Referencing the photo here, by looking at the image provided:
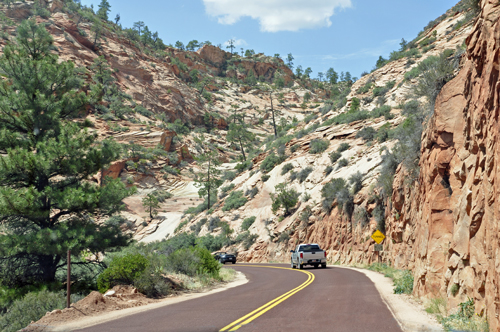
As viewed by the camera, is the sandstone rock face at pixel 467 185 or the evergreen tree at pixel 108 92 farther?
the evergreen tree at pixel 108 92

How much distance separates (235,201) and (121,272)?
3753 centimetres

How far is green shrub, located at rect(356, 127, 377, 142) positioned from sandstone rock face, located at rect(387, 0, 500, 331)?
29.5 meters

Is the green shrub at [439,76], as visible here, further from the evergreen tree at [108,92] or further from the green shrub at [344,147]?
the evergreen tree at [108,92]

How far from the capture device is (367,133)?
42.5 meters

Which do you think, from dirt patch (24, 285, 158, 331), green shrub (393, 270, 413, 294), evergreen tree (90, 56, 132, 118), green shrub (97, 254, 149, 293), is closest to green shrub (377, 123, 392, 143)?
green shrub (393, 270, 413, 294)

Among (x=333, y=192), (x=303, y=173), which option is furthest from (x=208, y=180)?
(x=333, y=192)

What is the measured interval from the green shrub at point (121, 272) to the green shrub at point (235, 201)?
36.5 m

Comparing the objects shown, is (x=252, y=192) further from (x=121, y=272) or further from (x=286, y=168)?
(x=121, y=272)

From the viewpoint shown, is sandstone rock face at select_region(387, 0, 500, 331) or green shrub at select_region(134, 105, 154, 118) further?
green shrub at select_region(134, 105, 154, 118)

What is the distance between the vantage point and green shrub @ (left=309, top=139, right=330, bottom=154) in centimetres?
4753

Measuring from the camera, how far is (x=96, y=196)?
53.0 feet

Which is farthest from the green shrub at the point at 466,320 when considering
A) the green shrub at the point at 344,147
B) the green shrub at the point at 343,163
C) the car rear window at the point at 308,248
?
the green shrub at the point at 344,147

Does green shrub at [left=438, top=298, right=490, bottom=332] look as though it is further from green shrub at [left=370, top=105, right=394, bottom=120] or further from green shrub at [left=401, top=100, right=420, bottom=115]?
green shrub at [left=370, top=105, right=394, bottom=120]

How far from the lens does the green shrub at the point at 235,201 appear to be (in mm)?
51156
